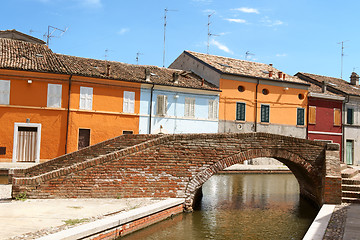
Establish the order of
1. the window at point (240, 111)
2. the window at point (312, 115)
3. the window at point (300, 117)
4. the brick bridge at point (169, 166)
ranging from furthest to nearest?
the window at point (312, 115), the window at point (300, 117), the window at point (240, 111), the brick bridge at point (169, 166)

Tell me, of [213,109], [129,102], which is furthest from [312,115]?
[129,102]

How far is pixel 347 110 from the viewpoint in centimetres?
3119

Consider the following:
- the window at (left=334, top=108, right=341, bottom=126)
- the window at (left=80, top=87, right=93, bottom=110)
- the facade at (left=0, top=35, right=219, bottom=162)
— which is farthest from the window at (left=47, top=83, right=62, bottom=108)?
the window at (left=334, top=108, right=341, bottom=126)

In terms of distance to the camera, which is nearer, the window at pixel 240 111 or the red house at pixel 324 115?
the window at pixel 240 111

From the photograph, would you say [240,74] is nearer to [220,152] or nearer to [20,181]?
[220,152]

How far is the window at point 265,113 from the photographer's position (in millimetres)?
28203

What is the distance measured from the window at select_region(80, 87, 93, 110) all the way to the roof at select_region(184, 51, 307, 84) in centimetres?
964

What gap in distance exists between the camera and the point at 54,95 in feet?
71.4

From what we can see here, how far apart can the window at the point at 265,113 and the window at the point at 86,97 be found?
1352cm

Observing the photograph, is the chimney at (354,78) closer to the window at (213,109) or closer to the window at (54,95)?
the window at (213,109)

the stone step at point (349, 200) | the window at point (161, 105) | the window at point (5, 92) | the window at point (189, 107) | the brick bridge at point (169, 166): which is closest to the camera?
the brick bridge at point (169, 166)

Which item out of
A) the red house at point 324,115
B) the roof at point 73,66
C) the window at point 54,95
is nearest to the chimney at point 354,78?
the red house at point 324,115

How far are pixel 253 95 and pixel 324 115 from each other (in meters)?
7.13

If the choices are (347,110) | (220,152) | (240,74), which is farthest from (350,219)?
(347,110)
